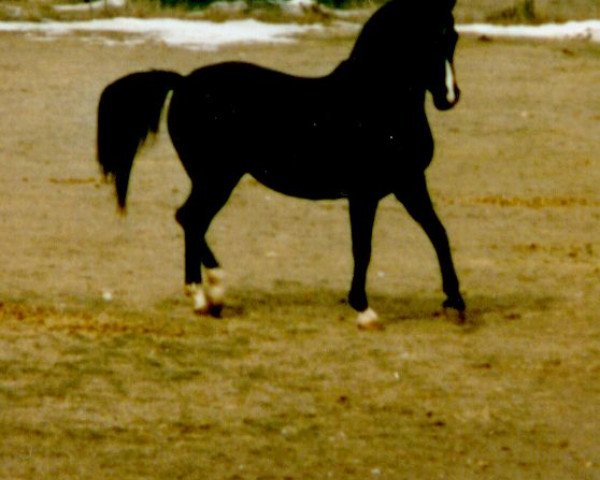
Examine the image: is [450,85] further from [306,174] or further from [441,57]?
[306,174]

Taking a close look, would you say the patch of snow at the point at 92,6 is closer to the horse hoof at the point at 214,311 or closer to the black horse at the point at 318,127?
the black horse at the point at 318,127

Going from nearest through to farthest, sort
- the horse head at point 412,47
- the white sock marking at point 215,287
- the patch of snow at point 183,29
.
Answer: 1. the horse head at point 412,47
2. the white sock marking at point 215,287
3. the patch of snow at point 183,29

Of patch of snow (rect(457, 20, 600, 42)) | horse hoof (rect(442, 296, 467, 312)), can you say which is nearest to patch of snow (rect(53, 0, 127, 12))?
patch of snow (rect(457, 20, 600, 42))

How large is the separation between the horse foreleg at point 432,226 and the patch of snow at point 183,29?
15.6 m

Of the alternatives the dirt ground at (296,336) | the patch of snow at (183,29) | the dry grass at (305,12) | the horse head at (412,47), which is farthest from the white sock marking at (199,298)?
the dry grass at (305,12)

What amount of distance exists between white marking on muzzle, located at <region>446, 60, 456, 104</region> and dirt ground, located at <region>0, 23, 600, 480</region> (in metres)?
1.25

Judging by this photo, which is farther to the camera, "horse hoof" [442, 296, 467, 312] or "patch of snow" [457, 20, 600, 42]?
"patch of snow" [457, 20, 600, 42]

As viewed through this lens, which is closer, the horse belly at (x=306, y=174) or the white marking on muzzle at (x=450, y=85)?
the white marking on muzzle at (x=450, y=85)

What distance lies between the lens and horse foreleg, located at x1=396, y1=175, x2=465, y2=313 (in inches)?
314

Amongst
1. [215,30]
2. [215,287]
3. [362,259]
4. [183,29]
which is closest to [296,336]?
[362,259]

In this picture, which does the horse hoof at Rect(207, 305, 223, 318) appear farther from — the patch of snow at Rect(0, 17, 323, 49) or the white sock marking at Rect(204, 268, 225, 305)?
the patch of snow at Rect(0, 17, 323, 49)

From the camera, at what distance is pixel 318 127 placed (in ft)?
26.4

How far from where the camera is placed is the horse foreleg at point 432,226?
26.2 ft

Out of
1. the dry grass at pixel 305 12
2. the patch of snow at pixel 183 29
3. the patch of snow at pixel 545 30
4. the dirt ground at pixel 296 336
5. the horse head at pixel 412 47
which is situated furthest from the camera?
the dry grass at pixel 305 12
